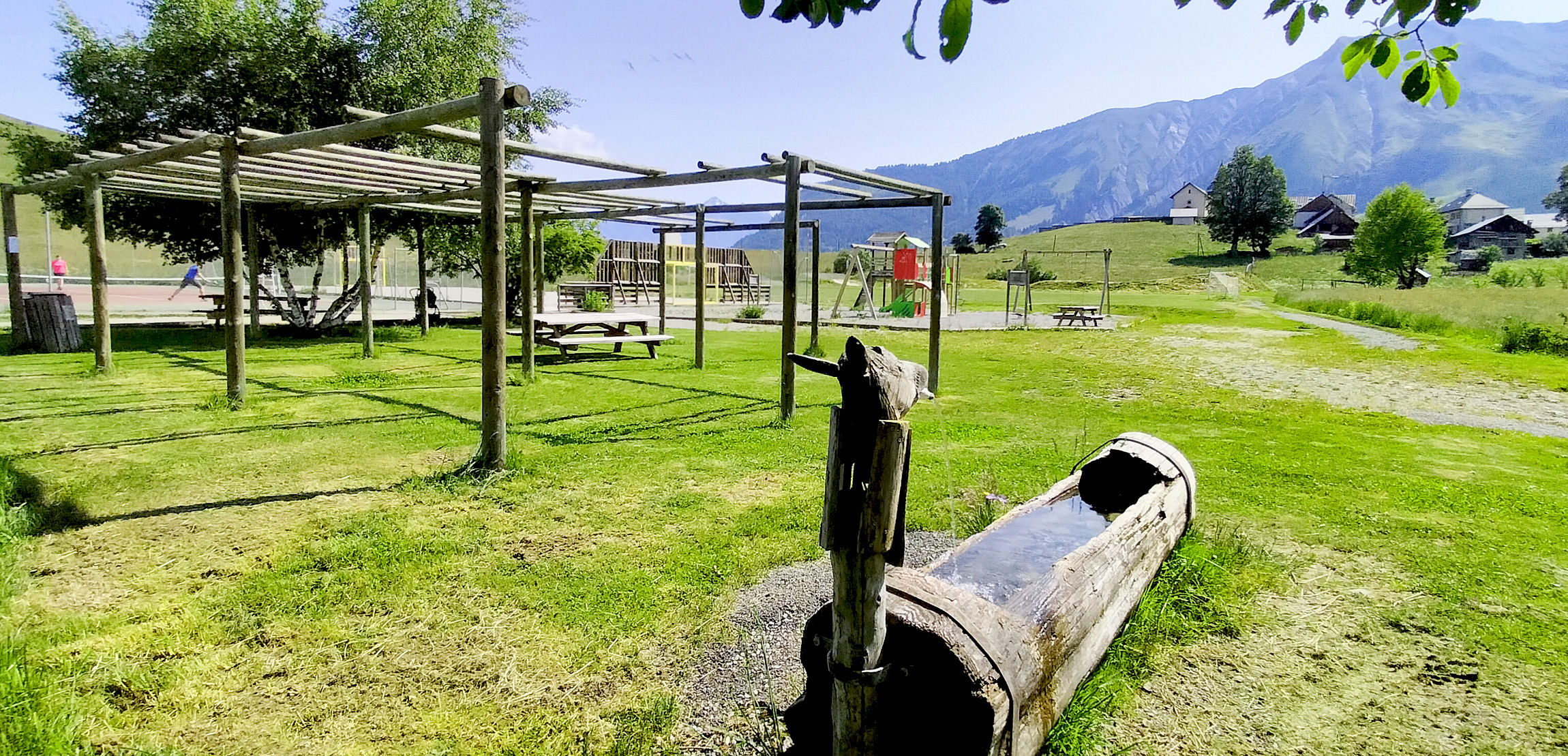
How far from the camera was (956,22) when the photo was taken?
1449 millimetres

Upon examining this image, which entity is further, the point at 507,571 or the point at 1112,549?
the point at 507,571

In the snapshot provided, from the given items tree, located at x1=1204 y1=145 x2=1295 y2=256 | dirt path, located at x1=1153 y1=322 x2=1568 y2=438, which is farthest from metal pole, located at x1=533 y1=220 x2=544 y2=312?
tree, located at x1=1204 y1=145 x2=1295 y2=256

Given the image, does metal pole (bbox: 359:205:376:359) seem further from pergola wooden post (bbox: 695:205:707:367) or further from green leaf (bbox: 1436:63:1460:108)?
green leaf (bbox: 1436:63:1460:108)

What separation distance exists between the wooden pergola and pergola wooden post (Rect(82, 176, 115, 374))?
0.02 m

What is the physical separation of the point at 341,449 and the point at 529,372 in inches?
160

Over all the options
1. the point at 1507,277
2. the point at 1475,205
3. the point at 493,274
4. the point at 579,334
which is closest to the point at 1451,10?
the point at 493,274

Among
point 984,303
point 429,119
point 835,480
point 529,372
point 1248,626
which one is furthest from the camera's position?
point 984,303

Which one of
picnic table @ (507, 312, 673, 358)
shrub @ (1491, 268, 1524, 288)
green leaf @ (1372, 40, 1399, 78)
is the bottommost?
picnic table @ (507, 312, 673, 358)

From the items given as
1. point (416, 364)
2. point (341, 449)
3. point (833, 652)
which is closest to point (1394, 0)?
point (833, 652)

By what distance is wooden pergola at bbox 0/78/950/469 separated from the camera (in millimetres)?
5344

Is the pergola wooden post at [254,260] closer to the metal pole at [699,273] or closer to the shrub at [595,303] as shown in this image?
the metal pole at [699,273]

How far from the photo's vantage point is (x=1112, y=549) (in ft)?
10.5

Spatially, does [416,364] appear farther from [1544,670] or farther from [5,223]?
[1544,670]

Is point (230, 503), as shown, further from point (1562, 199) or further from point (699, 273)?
point (1562, 199)
